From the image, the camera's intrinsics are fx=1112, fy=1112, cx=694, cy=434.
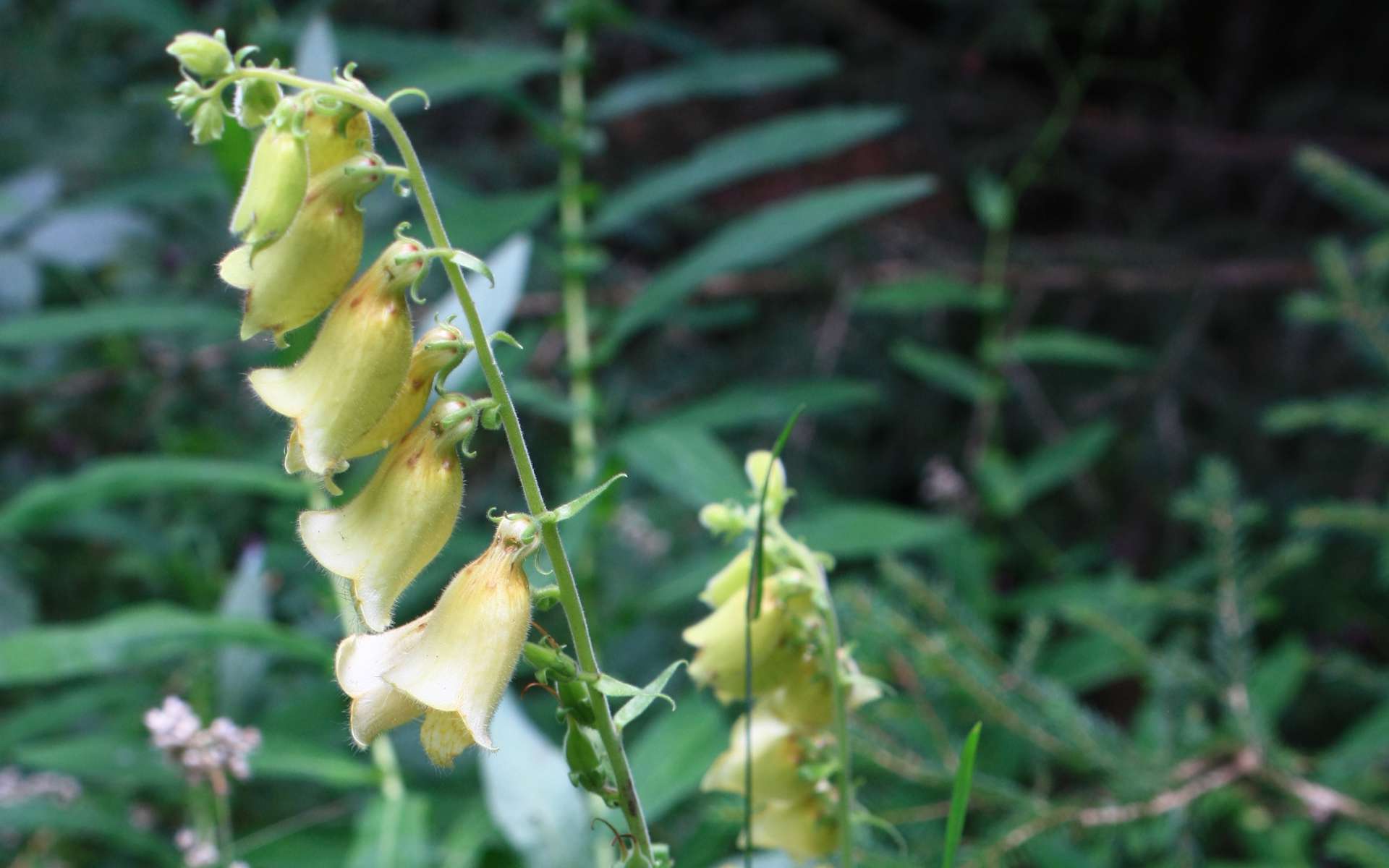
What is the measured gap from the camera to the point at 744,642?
0.83 meters

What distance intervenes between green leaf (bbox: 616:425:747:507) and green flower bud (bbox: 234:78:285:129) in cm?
91

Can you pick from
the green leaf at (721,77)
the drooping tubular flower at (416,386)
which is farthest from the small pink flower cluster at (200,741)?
the green leaf at (721,77)

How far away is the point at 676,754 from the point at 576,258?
3.33 feet

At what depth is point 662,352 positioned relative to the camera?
2758 millimetres

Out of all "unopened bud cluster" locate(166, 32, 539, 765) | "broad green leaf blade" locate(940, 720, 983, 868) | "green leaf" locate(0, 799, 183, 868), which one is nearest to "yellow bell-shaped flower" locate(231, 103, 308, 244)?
"unopened bud cluster" locate(166, 32, 539, 765)

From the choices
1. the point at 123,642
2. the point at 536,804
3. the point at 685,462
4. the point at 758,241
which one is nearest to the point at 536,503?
the point at 536,804

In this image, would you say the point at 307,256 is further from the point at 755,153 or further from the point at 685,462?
the point at 755,153


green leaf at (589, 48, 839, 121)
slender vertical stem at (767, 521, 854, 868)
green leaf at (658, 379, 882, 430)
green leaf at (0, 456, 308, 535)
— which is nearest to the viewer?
slender vertical stem at (767, 521, 854, 868)

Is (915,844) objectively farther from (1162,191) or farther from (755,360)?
(1162,191)

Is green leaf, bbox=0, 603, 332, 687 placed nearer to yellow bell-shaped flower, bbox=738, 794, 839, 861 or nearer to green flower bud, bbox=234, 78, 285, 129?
yellow bell-shaped flower, bbox=738, 794, 839, 861

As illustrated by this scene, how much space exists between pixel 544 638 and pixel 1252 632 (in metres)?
2.60

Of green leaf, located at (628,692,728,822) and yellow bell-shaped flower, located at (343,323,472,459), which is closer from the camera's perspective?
yellow bell-shaped flower, located at (343,323,472,459)

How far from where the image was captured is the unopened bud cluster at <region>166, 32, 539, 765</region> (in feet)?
2.00

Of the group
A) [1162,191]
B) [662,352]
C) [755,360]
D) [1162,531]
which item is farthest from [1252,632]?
[662,352]
